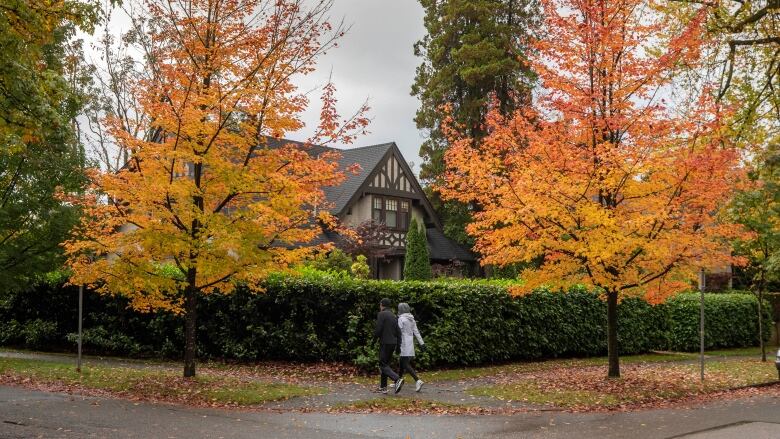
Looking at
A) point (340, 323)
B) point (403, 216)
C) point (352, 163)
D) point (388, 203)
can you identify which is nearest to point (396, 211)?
point (403, 216)

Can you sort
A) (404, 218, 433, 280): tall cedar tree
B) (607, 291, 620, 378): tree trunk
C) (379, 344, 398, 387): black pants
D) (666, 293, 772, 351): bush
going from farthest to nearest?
(404, 218, 433, 280): tall cedar tree, (666, 293, 772, 351): bush, (607, 291, 620, 378): tree trunk, (379, 344, 398, 387): black pants

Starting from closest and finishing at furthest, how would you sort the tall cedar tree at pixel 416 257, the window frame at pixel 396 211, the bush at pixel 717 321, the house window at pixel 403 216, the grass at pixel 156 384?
the grass at pixel 156 384 → the bush at pixel 717 321 → the tall cedar tree at pixel 416 257 → the window frame at pixel 396 211 → the house window at pixel 403 216

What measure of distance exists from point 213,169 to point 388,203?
2406 cm

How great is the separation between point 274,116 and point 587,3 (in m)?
6.45

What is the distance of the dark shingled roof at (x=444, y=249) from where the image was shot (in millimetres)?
38938

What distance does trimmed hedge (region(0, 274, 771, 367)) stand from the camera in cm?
1686

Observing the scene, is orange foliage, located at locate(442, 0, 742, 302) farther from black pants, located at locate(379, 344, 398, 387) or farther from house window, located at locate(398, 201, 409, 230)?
house window, located at locate(398, 201, 409, 230)

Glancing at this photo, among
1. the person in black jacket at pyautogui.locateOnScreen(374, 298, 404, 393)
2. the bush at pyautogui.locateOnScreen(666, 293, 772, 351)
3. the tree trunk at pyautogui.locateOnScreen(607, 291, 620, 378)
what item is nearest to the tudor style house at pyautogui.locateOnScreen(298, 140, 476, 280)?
the bush at pyautogui.locateOnScreen(666, 293, 772, 351)

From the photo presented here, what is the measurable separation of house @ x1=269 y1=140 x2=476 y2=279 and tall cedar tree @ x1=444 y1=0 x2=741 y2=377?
19332 millimetres

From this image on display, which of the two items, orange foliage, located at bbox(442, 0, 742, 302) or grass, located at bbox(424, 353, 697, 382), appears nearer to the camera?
orange foliage, located at bbox(442, 0, 742, 302)

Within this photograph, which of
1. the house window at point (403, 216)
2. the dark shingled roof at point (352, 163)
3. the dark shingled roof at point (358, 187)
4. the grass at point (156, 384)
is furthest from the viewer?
the house window at point (403, 216)

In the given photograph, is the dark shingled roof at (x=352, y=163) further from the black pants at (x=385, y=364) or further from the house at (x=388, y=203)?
the black pants at (x=385, y=364)

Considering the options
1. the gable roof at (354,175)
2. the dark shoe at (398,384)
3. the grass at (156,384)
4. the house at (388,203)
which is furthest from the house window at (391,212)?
the dark shoe at (398,384)

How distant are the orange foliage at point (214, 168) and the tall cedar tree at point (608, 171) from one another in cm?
344
